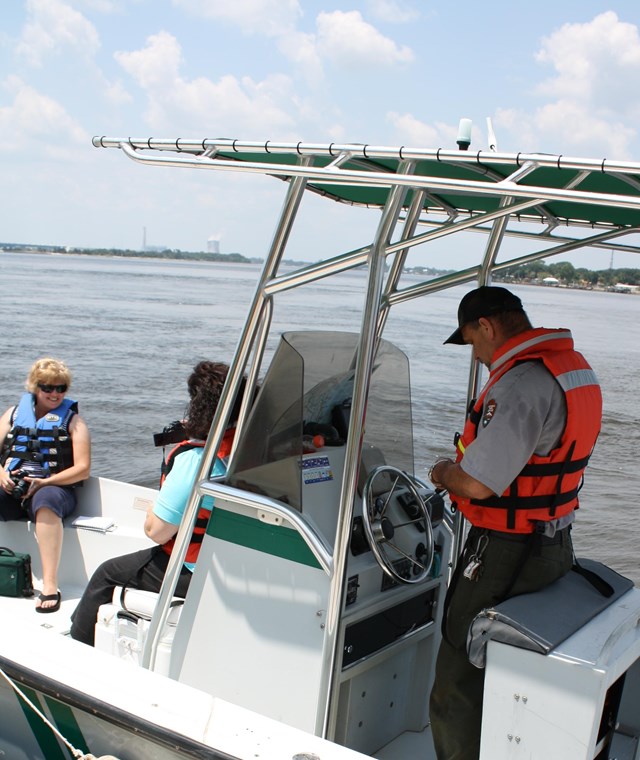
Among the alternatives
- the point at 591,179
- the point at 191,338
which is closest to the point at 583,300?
the point at 191,338

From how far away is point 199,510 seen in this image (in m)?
2.58

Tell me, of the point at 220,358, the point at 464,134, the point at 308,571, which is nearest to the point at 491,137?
the point at 464,134

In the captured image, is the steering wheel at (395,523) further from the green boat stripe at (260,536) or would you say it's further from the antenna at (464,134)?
the antenna at (464,134)

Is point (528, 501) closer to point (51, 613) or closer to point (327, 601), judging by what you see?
point (327, 601)

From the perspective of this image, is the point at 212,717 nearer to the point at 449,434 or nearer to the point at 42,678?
the point at 42,678

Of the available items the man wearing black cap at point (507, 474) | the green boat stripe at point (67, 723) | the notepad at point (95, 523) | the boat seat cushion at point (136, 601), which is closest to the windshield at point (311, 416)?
the man wearing black cap at point (507, 474)

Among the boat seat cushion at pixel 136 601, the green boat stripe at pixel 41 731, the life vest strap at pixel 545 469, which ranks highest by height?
the life vest strap at pixel 545 469

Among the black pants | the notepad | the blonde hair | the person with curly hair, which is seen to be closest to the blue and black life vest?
the blonde hair

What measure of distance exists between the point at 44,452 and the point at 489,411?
8.87 ft

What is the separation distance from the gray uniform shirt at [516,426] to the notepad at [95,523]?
257cm

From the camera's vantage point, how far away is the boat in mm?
2035

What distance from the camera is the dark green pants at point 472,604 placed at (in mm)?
2229

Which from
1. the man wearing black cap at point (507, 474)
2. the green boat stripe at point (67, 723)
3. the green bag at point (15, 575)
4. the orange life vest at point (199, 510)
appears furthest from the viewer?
the green bag at point (15, 575)

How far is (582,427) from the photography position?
2.18 metres
